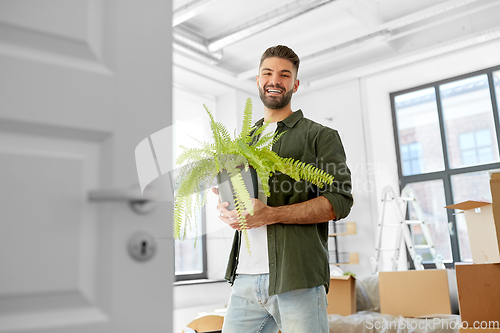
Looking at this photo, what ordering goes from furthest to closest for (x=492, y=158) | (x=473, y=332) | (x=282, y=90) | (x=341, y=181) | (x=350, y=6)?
(x=492, y=158) → (x=350, y=6) → (x=473, y=332) → (x=282, y=90) → (x=341, y=181)

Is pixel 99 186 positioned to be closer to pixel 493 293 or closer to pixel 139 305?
pixel 139 305

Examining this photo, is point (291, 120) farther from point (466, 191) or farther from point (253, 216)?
point (466, 191)

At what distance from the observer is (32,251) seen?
579mm

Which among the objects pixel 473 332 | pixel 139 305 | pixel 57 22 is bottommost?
pixel 473 332

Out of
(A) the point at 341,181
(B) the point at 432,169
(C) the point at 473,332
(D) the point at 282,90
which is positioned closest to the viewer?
(A) the point at 341,181

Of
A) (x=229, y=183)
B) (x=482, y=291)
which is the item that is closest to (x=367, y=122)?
(x=482, y=291)

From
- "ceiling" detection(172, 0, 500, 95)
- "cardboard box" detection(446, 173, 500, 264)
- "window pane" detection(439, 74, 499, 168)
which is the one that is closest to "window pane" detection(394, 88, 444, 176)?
"window pane" detection(439, 74, 499, 168)

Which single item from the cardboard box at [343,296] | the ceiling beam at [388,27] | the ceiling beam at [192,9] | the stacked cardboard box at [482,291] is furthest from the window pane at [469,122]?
the stacked cardboard box at [482,291]

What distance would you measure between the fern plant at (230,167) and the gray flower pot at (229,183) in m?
Answer: 0.02

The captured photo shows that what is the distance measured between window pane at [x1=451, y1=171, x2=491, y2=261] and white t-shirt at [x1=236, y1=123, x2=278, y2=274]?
4.24m

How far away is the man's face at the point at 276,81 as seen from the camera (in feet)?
4.69

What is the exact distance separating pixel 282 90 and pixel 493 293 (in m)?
1.19

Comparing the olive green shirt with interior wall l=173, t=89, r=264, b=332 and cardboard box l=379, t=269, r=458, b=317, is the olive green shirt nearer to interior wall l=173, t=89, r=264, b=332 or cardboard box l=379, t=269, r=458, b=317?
cardboard box l=379, t=269, r=458, b=317

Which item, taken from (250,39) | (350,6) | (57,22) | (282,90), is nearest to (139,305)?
(57,22)
